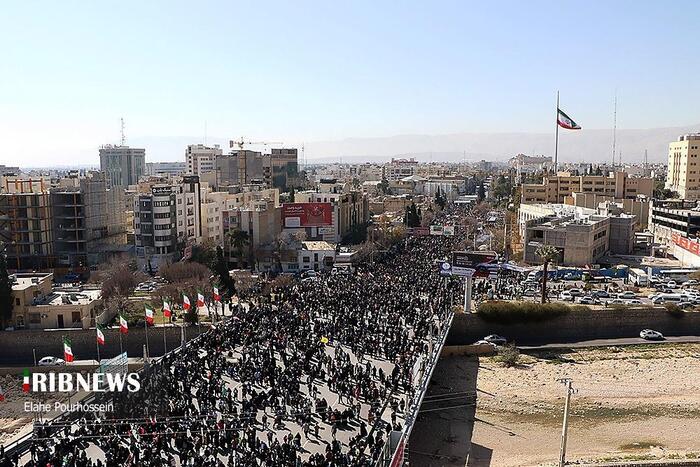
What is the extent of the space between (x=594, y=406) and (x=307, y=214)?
139ft

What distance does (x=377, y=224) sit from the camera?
264ft

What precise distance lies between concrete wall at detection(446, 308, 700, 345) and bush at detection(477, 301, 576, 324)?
316mm

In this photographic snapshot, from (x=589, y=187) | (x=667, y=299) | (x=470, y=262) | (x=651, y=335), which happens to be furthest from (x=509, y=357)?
(x=589, y=187)

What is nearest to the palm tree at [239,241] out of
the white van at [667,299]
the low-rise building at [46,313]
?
the low-rise building at [46,313]

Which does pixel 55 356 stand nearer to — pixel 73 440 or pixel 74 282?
pixel 74 282

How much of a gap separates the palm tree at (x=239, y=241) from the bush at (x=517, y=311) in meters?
24.5

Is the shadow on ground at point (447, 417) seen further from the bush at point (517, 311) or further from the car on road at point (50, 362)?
the car on road at point (50, 362)

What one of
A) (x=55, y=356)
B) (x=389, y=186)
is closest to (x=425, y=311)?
(x=55, y=356)

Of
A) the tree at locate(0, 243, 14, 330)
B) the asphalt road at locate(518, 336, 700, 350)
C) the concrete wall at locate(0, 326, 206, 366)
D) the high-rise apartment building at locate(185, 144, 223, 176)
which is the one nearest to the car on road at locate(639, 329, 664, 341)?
the asphalt road at locate(518, 336, 700, 350)

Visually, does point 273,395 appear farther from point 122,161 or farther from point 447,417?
point 122,161

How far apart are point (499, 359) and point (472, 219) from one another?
55.6m

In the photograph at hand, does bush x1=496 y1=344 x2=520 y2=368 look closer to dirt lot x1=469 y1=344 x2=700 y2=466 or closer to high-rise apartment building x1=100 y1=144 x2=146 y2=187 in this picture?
dirt lot x1=469 y1=344 x2=700 y2=466

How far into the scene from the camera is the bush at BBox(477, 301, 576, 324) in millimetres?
39938

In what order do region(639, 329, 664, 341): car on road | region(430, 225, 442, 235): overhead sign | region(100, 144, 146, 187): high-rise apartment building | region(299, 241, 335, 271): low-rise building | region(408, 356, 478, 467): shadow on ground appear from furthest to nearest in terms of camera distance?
region(100, 144, 146, 187): high-rise apartment building
region(430, 225, 442, 235): overhead sign
region(299, 241, 335, 271): low-rise building
region(639, 329, 664, 341): car on road
region(408, 356, 478, 467): shadow on ground
